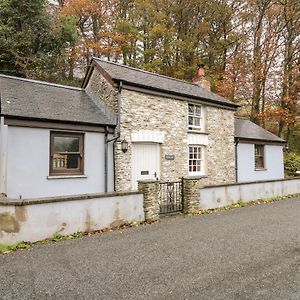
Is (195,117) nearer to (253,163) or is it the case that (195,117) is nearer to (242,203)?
(242,203)

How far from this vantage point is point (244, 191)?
13148 mm

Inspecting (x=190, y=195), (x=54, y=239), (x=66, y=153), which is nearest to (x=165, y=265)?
(x=54, y=239)

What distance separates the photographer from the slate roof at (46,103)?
35.3ft

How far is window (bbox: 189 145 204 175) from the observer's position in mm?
15240

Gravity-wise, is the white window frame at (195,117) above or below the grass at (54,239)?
above

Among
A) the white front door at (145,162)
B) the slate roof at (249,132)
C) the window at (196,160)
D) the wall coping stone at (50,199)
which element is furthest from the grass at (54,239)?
the slate roof at (249,132)

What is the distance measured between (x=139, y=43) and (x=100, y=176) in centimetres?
1862

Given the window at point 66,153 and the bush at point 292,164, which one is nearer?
the window at point 66,153

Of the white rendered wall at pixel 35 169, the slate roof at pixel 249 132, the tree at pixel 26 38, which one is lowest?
the white rendered wall at pixel 35 169

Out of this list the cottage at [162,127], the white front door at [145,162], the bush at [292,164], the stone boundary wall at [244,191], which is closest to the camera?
the stone boundary wall at [244,191]

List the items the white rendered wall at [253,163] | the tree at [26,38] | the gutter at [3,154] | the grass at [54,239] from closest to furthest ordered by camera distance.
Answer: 1. the grass at [54,239]
2. the gutter at [3,154]
3. the white rendered wall at [253,163]
4. the tree at [26,38]

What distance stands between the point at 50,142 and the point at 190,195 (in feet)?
17.9

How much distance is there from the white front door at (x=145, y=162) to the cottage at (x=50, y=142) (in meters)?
1.02

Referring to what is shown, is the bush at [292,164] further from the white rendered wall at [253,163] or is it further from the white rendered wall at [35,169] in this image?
the white rendered wall at [35,169]
